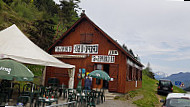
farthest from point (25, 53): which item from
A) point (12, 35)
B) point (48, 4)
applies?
point (48, 4)

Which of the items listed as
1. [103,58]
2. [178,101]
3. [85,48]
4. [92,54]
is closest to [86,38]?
[85,48]

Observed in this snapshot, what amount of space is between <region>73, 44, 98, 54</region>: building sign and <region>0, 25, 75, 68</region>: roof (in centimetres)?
483

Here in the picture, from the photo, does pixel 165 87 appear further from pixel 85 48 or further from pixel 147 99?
pixel 85 48

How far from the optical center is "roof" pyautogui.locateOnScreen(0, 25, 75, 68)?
9.62 m

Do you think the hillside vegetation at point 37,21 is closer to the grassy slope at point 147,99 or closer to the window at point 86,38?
the window at point 86,38

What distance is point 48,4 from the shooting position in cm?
4119

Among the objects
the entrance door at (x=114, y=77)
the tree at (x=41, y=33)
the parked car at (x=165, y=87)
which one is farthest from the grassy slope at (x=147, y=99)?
the tree at (x=41, y=33)

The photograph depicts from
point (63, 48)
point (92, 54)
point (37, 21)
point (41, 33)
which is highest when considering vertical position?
point (37, 21)

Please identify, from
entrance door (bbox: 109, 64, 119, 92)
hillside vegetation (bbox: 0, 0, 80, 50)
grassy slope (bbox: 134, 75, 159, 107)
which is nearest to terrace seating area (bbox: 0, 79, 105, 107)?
grassy slope (bbox: 134, 75, 159, 107)

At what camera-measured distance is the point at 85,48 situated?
657 inches

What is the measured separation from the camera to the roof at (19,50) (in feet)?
31.6

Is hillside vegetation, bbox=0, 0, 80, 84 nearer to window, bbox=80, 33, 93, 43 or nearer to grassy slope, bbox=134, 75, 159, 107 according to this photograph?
window, bbox=80, 33, 93, 43

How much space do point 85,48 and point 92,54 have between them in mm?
1083

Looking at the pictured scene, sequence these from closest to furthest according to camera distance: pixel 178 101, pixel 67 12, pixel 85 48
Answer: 1. pixel 178 101
2. pixel 85 48
3. pixel 67 12
